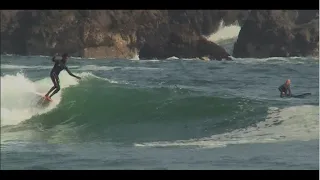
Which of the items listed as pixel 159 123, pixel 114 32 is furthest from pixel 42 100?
pixel 114 32

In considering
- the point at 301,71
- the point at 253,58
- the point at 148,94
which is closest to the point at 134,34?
the point at 253,58

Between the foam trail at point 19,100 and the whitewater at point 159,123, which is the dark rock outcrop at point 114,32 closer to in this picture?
the whitewater at point 159,123

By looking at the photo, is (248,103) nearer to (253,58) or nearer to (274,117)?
(274,117)

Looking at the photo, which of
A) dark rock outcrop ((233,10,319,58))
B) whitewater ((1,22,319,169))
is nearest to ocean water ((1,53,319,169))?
whitewater ((1,22,319,169))

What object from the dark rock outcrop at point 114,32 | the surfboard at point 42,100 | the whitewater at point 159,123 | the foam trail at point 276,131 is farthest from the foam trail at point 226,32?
the surfboard at point 42,100

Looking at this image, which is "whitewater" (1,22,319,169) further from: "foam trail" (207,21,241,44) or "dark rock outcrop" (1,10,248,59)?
"foam trail" (207,21,241,44)

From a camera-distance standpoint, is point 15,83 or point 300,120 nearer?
point 300,120

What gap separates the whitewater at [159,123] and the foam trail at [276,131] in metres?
0.02

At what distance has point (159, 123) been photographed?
1170 centimetres

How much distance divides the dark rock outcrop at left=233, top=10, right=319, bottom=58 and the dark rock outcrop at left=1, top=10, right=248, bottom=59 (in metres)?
0.94

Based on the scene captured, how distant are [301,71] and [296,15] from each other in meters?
11.5

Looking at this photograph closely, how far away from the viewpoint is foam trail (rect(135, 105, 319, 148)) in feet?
31.0

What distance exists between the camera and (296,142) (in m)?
9.07

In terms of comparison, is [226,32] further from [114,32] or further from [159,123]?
[159,123]
